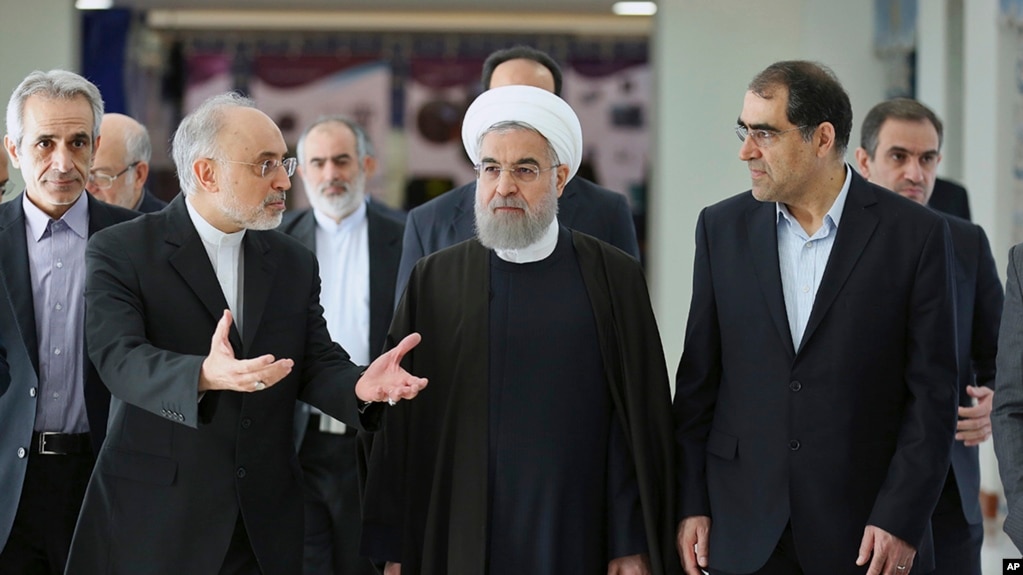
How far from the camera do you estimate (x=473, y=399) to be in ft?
11.4

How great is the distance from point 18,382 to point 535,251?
1.49 metres

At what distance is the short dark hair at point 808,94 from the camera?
136 inches

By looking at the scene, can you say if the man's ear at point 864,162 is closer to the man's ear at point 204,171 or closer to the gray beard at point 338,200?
the gray beard at point 338,200

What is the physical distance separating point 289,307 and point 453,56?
8.11 meters

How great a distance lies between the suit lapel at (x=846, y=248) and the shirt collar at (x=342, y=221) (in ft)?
8.95

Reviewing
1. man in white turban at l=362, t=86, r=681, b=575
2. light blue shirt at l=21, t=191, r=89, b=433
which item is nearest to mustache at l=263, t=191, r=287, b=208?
man in white turban at l=362, t=86, r=681, b=575

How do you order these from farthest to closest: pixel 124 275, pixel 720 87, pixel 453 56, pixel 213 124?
pixel 453 56 → pixel 720 87 → pixel 213 124 → pixel 124 275

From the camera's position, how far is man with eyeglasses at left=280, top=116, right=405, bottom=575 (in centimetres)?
520

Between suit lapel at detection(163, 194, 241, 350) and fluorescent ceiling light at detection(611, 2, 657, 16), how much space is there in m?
6.59

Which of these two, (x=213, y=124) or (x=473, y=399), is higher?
(x=213, y=124)

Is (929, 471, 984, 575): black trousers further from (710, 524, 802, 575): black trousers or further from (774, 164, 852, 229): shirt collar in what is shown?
(774, 164, 852, 229): shirt collar

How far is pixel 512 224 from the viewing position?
A: 138 inches

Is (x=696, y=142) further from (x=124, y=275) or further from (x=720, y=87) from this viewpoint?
(x=124, y=275)

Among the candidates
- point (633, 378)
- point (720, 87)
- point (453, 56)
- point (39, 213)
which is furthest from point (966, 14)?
point (39, 213)
